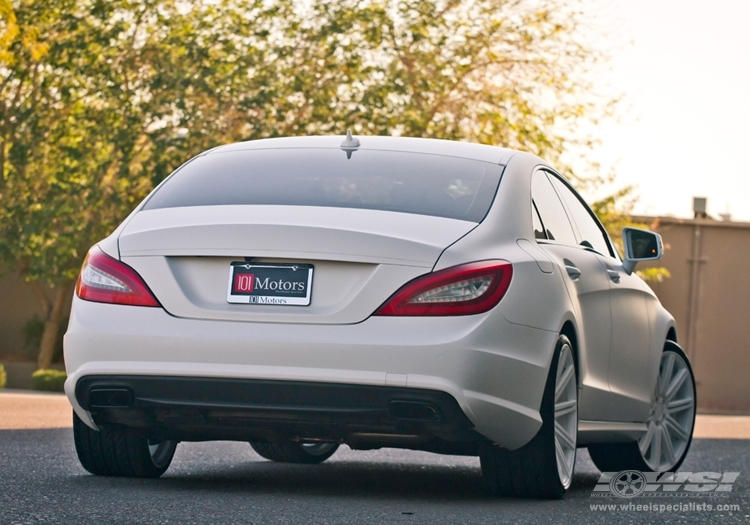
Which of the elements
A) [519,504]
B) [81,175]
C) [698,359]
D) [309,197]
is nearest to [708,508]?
[519,504]

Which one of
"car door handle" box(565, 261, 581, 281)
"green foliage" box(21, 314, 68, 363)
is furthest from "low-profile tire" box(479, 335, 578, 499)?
"green foliage" box(21, 314, 68, 363)

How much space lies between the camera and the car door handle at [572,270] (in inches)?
230

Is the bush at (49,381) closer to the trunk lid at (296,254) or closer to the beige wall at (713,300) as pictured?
the beige wall at (713,300)

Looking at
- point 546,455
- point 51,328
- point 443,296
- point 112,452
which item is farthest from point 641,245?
point 51,328

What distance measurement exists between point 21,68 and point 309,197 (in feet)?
59.7

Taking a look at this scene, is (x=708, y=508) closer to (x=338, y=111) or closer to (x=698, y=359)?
(x=338, y=111)

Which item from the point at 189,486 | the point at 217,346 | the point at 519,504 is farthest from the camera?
the point at 189,486

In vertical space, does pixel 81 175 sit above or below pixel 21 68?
below

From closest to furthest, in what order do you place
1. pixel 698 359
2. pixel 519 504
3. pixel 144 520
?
pixel 144 520 → pixel 519 504 → pixel 698 359

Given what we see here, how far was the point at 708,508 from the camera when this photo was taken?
5.71 metres

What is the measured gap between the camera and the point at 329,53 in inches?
872

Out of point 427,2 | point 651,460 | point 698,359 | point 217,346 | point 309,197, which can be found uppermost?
point 427,2

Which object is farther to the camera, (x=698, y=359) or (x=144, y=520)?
(x=698, y=359)

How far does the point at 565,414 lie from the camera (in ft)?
18.7
